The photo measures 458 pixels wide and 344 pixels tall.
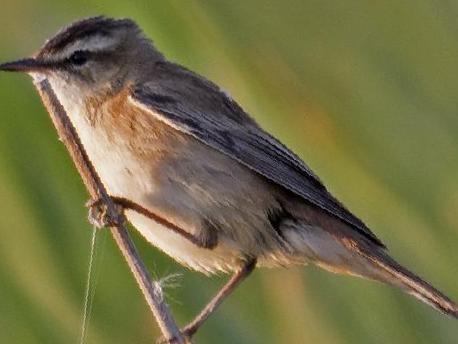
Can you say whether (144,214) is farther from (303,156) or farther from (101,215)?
(303,156)

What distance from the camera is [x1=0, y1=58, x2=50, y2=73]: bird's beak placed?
13.2 ft

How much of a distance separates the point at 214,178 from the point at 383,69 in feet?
2.00

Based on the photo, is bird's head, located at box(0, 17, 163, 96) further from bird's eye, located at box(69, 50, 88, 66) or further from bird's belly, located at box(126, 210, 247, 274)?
bird's belly, located at box(126, 210, 247, 274)

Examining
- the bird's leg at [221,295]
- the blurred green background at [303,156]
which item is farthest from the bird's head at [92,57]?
the bird's leg at [221,295]

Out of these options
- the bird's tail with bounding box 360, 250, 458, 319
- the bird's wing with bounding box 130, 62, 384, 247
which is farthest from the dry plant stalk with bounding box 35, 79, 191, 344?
the bird's tail with bounding box 360, 250, 458, 319

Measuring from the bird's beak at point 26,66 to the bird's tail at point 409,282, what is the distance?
1034 mm

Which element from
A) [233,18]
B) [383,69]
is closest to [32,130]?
[233,18]

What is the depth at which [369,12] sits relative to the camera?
4449mm

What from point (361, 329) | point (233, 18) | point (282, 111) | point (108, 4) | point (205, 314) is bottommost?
point (361, 329)

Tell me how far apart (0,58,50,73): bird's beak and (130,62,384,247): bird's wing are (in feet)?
0.92

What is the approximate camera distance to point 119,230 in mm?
3721

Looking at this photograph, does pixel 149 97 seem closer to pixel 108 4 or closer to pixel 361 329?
pixel 108 4

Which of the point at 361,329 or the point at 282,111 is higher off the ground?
the point at 282,111

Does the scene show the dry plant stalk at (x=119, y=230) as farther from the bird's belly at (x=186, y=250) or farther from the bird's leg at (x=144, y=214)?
the bird's belly at (x=186, y=250)
